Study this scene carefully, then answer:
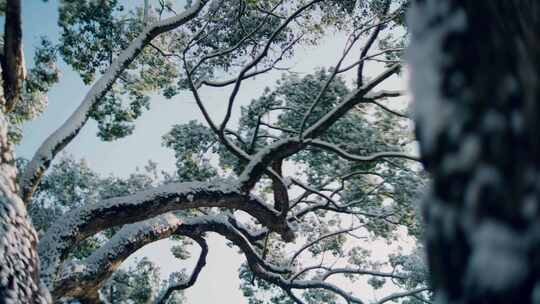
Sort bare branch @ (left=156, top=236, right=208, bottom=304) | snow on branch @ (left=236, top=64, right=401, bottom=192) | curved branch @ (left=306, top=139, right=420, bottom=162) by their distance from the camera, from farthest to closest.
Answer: bare branch @ (left=156, top=236, right=208, bottom=304)
curved branch @ (left=306, top=139, right=420, bottom=162)
snow on branch @ (left=236, top=64, right=401, bottom=192)

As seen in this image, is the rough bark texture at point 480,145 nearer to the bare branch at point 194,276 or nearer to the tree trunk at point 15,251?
the tree trunk at point 15,251

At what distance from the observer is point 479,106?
0.53 m

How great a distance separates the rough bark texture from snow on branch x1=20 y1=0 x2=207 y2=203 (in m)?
4.36

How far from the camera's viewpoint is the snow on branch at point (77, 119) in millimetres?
4113

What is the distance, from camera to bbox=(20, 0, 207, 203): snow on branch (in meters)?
4.11

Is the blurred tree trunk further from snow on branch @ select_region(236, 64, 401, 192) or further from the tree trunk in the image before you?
snow on branch @ select_region(236, 64, 401, 192)

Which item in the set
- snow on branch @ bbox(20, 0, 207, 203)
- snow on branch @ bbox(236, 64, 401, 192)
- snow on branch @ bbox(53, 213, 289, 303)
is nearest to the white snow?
snow on branch @ bbox(53, 213, 289, 303)

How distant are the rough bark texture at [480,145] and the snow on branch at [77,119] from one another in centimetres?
436

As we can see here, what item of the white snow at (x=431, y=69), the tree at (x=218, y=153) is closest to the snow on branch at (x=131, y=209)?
the tree at (x=218, y=153)

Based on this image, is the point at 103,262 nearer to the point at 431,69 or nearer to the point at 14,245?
the point at 14,245

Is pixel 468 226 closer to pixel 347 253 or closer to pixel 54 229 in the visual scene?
pixel 54 229

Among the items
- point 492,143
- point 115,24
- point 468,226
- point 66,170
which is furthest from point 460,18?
point 66,170

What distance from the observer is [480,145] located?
518mm

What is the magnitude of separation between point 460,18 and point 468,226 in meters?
0.29
